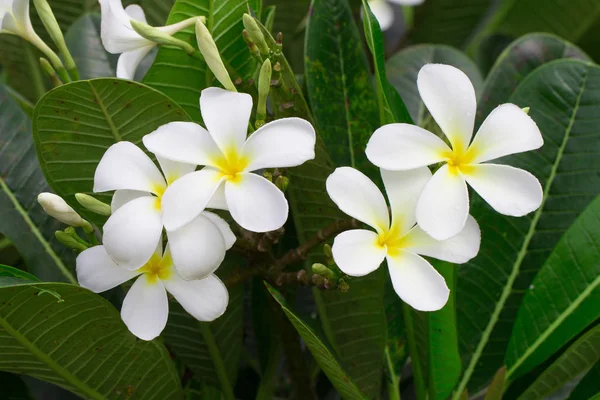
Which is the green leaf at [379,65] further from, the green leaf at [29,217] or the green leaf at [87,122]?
the green leaf at [29,217]

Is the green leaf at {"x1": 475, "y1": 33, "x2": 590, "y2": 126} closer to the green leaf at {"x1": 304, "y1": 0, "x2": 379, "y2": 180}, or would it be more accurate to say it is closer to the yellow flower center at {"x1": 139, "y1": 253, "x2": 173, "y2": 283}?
the green leaf at {"x1": 304, "y1": 0, "x2": 379, "y2": 180}

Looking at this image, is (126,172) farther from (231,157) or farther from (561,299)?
(561,299)

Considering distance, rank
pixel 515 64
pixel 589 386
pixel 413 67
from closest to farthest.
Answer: pixel 589 386
pixel 515 64
pixel 413 67

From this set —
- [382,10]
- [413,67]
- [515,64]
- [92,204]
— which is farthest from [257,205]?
[382,10]

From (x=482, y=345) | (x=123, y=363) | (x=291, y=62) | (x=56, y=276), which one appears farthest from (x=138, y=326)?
(x=291, y=62)

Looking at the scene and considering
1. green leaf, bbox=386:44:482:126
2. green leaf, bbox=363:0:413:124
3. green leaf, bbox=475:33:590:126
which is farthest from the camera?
green leaf, bbox=386:44:482:126

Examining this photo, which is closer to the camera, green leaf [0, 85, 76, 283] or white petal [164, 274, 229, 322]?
white petal [164, 274, 229, 322]

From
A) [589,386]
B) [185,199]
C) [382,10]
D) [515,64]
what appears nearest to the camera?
[185,199]

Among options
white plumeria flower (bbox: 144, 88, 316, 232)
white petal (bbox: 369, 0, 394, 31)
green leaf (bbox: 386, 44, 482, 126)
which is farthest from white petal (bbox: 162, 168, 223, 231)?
white petal (bbox: 369, 0, 394, 31)
